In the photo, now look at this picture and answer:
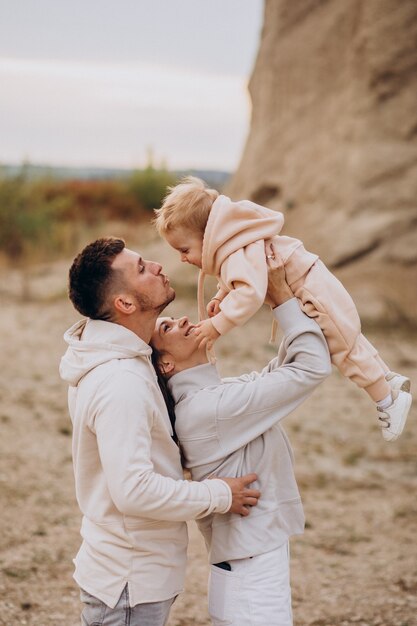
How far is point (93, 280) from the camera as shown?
2.60m

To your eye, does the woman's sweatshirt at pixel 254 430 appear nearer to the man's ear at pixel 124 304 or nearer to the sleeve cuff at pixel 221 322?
the sleeve cuff at pixel 221 322

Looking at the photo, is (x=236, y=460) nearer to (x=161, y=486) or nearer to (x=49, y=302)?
(x=161, y=486)

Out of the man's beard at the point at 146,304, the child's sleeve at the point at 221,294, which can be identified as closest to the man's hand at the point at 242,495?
the man's beard at the point at 146,304

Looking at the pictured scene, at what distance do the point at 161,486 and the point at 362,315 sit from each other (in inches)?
302

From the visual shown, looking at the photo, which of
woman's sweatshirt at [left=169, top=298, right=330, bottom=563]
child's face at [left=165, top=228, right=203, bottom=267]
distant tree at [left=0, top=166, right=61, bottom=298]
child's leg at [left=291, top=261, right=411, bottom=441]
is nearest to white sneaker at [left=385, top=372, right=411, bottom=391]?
child's leg at [left=291, top=261, right=411, bottom=441]

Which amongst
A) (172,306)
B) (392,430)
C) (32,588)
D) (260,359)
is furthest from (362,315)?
(392,430)

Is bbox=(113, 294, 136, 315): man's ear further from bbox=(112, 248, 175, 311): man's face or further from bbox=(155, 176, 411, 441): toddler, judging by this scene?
bbox=(155, 176, 411, 441): toddler

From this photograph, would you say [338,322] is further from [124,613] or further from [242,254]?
[124,613]

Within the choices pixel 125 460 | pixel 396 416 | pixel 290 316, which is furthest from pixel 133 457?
pixel 396 416

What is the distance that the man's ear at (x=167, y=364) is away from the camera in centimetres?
281

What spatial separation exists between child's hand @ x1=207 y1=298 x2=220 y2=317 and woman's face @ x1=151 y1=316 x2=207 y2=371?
239mm

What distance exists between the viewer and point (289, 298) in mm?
2883

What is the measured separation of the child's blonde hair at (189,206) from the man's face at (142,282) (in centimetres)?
39

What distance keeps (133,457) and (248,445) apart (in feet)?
1.66
